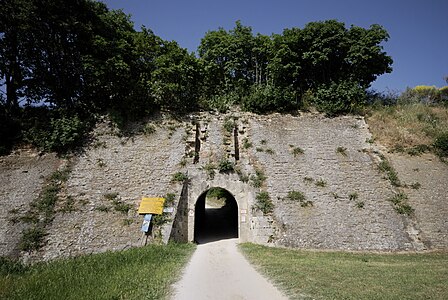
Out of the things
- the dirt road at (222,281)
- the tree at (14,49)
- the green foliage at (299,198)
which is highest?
the tree at (14,49)

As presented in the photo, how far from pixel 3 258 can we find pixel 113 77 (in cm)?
1071

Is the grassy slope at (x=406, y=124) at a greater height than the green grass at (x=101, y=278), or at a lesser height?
greater

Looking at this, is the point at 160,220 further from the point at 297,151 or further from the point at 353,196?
the point at 353,196

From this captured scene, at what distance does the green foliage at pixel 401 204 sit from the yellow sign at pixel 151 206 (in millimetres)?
11476

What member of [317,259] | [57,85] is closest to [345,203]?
[317,259]

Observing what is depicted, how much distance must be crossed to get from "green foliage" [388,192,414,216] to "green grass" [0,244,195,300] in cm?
1060

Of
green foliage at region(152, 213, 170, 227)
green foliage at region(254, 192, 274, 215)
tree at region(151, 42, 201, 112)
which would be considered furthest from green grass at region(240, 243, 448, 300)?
tree at region(151, 42, 201, 112)

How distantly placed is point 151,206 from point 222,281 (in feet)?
Result: 21.3

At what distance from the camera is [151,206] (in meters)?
12.4

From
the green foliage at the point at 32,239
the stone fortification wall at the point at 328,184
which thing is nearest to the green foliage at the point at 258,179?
the stone fortification wall at the point at 328,184

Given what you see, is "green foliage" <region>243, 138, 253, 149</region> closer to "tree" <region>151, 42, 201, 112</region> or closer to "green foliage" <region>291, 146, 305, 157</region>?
"green foliage" <region>291, 146, 305, 157</region>

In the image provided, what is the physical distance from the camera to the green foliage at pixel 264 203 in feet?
42.0

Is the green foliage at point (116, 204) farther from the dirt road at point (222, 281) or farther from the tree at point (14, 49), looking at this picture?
the tree at point (14, 49)

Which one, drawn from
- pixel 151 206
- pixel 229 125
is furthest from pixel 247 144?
pixel 151 206
